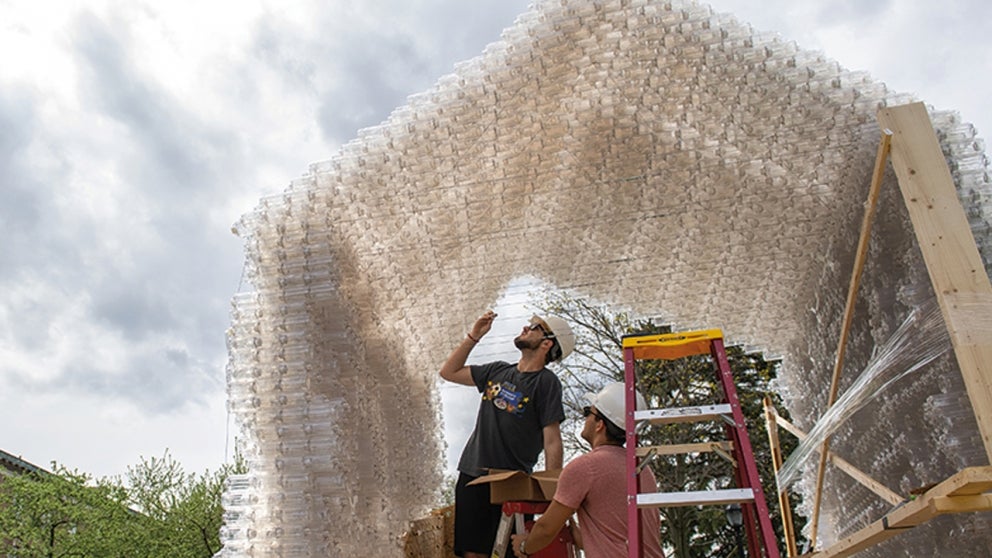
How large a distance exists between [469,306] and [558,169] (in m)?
1.25

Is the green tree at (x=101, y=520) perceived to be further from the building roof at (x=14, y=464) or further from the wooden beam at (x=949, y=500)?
the wooden beam at (x=949, y=500)

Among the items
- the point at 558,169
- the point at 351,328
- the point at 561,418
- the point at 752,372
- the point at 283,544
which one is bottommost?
the point at 283,544

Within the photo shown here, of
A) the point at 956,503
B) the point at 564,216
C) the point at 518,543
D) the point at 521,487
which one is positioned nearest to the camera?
the point at 956,503

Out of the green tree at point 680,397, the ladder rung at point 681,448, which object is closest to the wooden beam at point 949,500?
the ladder rung at point 681,448

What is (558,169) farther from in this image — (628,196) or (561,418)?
(561,418)

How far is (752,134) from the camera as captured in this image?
3727 millimetres

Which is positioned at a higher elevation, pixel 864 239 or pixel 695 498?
pixel 864 239

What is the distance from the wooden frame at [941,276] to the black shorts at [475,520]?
1326 millimetres

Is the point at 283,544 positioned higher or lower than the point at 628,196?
lower

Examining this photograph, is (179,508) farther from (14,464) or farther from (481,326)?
(481,326)

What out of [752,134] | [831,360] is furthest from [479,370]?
[831,360]

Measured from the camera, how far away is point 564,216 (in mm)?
4422

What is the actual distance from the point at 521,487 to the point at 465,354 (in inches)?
40.5

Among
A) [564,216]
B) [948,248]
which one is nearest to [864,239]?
[948,248]
